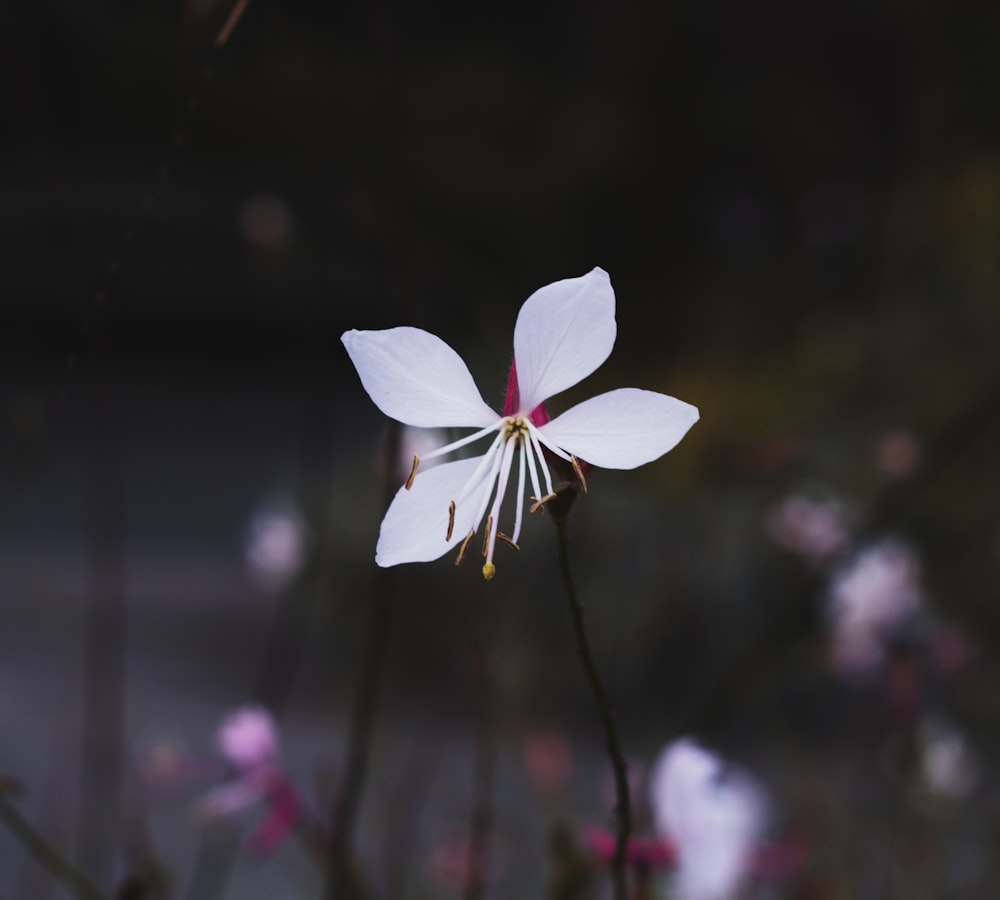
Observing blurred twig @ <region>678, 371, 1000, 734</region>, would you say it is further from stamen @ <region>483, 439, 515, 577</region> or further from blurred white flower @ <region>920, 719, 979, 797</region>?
blurred white flower @ <region>920, 719, 979, 797</region>

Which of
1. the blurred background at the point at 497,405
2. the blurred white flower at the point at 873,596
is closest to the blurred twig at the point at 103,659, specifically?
the blurred background at the point at 497,405

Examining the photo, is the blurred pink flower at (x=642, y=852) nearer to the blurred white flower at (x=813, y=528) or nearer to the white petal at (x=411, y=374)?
the white petal at (x=411, y=374)

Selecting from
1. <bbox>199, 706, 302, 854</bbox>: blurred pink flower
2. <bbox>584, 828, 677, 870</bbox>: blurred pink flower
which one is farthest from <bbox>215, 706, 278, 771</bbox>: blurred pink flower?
<bbox>584, 828, 677, 870</bbox>: blurred pink flower

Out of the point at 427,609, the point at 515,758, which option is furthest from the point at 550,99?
the point at 515,758

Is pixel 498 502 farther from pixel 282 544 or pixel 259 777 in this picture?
pixel 282 544

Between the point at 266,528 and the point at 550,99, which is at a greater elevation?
the point at 550,99

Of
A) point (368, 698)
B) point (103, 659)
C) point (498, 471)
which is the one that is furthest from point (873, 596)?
point (103, 659)

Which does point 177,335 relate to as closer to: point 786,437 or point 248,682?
point 248,682
